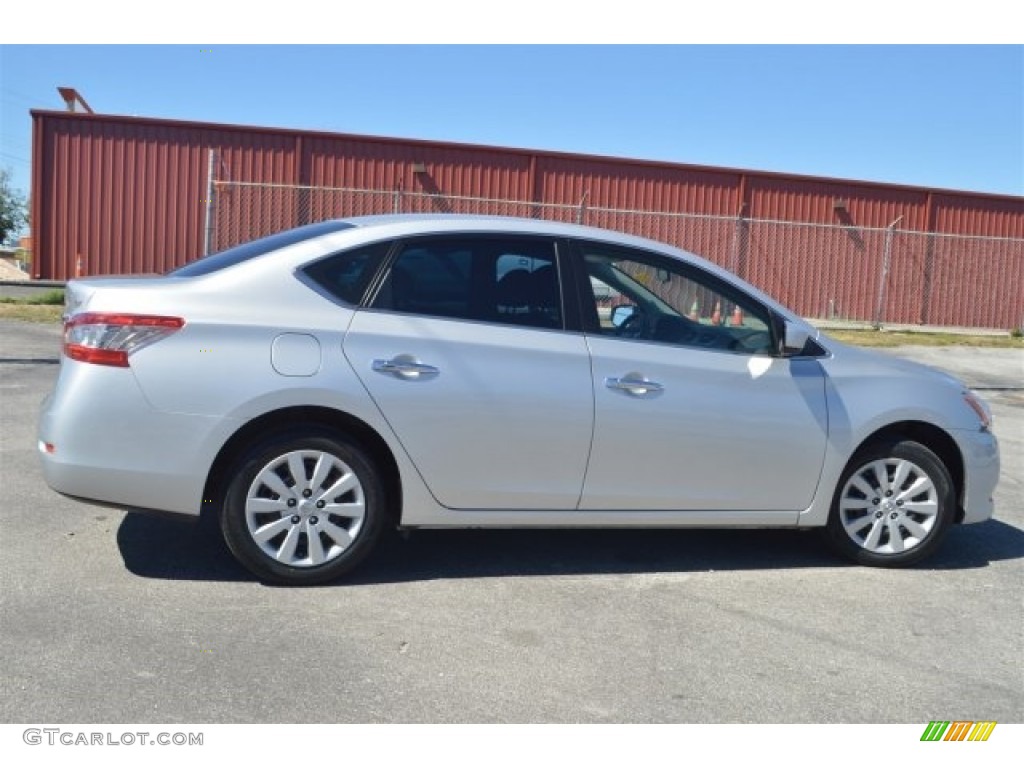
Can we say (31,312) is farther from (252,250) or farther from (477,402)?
(477,402)

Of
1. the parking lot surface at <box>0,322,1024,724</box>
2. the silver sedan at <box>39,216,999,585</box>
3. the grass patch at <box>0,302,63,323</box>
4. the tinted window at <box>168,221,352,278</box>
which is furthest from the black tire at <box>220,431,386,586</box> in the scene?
the grass patch at <box>0,302,63,323</box>

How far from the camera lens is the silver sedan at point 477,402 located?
424cm

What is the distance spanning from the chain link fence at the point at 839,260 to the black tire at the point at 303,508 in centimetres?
1453

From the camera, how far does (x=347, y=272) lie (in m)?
4.50

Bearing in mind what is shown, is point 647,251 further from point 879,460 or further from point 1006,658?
point 1006,658

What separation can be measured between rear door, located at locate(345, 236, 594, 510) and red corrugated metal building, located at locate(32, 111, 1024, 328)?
13.2 meters

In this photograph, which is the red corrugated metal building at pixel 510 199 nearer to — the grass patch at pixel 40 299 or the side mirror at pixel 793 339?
the grass patch at pixel 40 299

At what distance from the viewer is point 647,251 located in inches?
195

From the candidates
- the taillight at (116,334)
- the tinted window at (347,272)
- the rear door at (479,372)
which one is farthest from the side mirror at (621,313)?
the taillight at (116,334)

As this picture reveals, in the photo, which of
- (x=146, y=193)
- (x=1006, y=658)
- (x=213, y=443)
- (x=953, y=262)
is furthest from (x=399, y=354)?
(x=953, y=262)

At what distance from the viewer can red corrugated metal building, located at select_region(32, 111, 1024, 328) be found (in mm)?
19609

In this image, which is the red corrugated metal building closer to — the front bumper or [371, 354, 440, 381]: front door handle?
the front bumper

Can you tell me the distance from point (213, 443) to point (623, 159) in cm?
1851

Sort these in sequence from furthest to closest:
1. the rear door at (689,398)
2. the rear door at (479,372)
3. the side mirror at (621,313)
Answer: the side mirror at (621,313) → the rear door at (689,398) → the rear door at (479,372)
